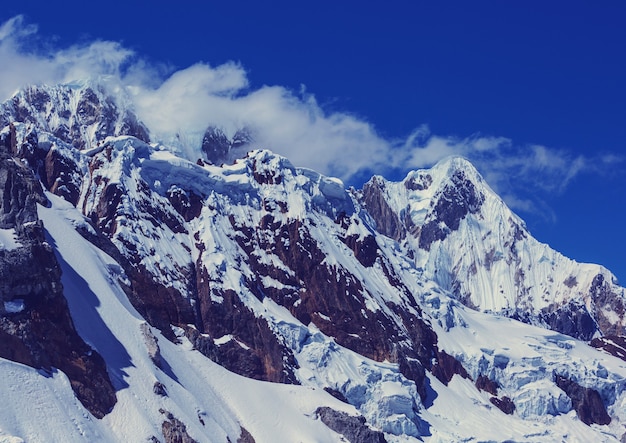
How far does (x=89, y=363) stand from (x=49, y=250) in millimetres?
20992

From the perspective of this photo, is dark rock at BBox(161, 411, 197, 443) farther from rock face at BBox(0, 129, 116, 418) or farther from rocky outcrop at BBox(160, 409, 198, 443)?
rock face at BBox(0, 129, 116, 418)

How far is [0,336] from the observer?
176 metres

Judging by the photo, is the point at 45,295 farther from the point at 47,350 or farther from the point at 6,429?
the point at 6,429

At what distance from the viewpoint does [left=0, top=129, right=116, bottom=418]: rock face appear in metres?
179

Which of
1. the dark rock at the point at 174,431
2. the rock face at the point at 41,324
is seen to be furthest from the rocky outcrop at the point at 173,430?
the rock face at the point at 41,324

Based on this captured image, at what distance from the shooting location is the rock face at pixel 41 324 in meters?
179

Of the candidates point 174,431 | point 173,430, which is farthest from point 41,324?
point 174,431

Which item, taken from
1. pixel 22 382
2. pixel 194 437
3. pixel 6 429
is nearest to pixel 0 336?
pixel 22 382

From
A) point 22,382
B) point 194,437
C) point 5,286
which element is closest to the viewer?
point 22,382

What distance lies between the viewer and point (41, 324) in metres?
187

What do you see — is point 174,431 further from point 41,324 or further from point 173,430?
point 41,324

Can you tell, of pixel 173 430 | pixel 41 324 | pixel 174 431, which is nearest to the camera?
pixel 41 324

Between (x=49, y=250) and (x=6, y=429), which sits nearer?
(x=6, y=429)

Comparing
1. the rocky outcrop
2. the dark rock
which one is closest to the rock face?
the rocky outcrop
